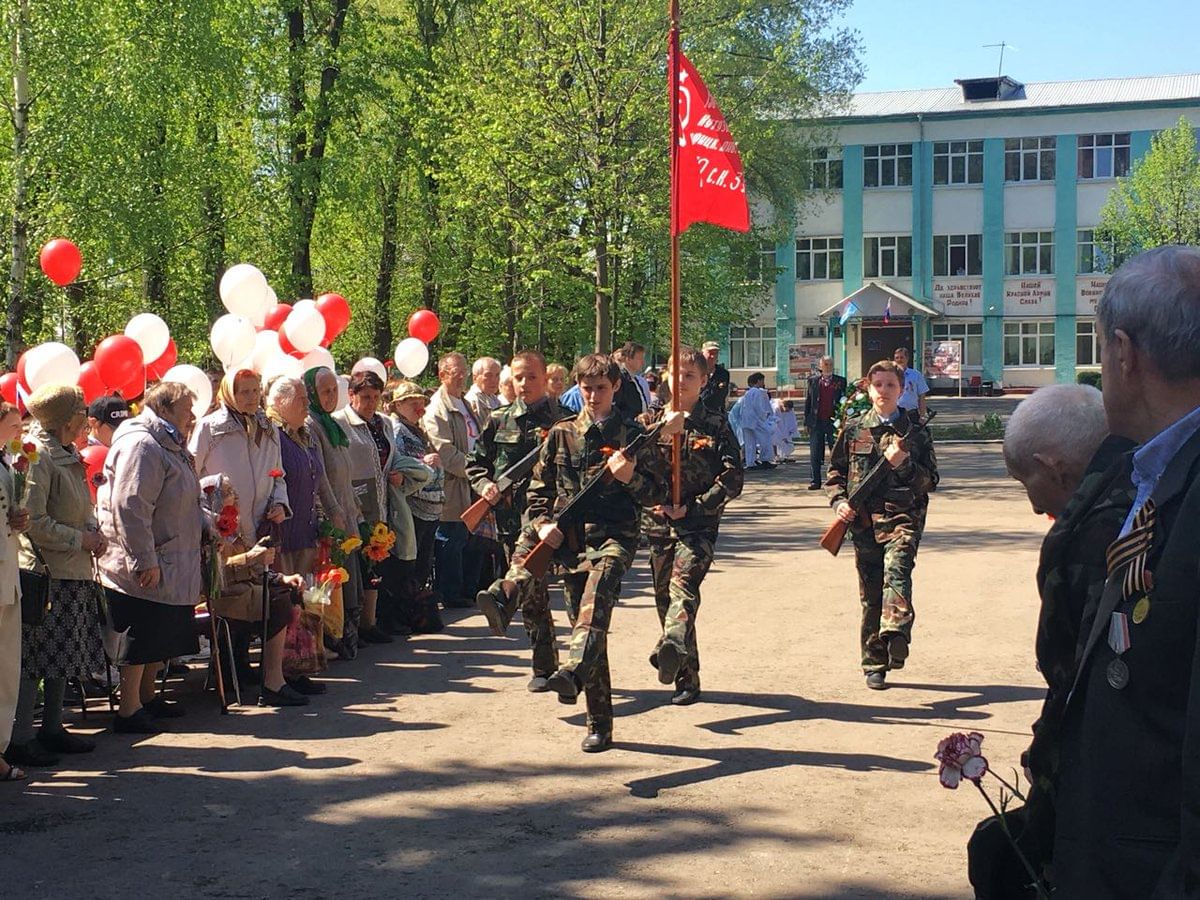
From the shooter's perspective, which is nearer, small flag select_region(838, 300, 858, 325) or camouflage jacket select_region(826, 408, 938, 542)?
camouflage jacket select_region(826, 408, 938, 542)

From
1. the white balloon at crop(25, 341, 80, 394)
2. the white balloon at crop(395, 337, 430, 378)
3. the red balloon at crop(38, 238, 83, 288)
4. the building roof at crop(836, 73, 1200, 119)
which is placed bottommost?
the white balloon at crop(25, 341, 80, 394)

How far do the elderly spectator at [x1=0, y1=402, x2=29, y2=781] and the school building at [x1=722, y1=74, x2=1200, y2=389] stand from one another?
53265 mm

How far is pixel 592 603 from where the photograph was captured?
7.66 metres

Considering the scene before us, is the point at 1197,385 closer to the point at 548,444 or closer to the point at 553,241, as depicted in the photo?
the point at 548,444

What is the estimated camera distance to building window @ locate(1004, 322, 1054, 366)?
60250 millimetres

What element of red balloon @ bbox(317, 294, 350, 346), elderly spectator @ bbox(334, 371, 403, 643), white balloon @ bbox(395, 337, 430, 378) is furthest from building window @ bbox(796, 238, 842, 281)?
elderly spectator @ bbox(334, 371, 403, 643)

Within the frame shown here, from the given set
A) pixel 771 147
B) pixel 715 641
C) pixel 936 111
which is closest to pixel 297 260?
pixel 771 147

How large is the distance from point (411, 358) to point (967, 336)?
4881 centimetres

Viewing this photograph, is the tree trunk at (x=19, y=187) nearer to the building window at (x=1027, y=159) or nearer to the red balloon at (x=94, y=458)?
the red balloon at (x=94, y=458)

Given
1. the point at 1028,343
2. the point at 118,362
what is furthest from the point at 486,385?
Result: the point at 1028,343

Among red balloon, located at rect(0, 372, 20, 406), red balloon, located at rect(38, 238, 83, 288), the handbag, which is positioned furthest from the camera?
red balloon, located at rect(38, 238, 83, 288)

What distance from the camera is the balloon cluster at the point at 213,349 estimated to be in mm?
9414

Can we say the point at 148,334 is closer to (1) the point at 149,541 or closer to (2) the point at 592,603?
(1) the point at 149,541

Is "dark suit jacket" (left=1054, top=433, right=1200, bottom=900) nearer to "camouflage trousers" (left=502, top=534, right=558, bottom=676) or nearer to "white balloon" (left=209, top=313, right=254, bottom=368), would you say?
"camouflage trousers" (left=502, top=534, right=558, bottom=676)
